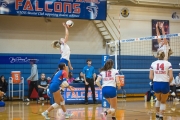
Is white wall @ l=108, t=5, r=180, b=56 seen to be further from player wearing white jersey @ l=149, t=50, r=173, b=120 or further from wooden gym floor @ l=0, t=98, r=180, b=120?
player wearing white jersey @ l=149, t=50, r=173, b=120

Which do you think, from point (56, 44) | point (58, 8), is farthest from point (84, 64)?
point (56, 44)

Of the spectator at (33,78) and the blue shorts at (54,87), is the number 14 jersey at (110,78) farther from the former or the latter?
the spectator at (33,78)

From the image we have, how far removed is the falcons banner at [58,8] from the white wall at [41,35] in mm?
1592

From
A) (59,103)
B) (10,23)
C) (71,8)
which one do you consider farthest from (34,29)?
(59,103)

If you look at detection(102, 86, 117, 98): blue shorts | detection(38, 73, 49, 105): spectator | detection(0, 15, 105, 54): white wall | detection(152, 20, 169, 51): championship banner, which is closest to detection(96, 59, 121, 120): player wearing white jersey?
detection(102, 86, 117, 98): blue shorts

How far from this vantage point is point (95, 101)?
1470cm

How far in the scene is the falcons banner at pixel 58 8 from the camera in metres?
16.8

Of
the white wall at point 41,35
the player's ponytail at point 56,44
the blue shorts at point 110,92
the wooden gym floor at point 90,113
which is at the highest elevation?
the white wall at point 41,35

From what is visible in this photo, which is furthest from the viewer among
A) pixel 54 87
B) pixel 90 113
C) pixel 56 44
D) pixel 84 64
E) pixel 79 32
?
pixel 79 32

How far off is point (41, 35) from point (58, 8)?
2140mm

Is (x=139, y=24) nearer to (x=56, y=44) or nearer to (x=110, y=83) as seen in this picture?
(x=56, y=44)

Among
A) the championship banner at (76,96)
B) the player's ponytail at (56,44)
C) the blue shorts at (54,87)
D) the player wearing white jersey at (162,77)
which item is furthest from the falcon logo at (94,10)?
the player wearing white jersey at (162,77)

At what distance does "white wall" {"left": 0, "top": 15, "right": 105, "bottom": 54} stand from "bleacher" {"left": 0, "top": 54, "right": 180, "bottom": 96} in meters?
0.69

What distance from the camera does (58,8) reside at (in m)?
17.7
